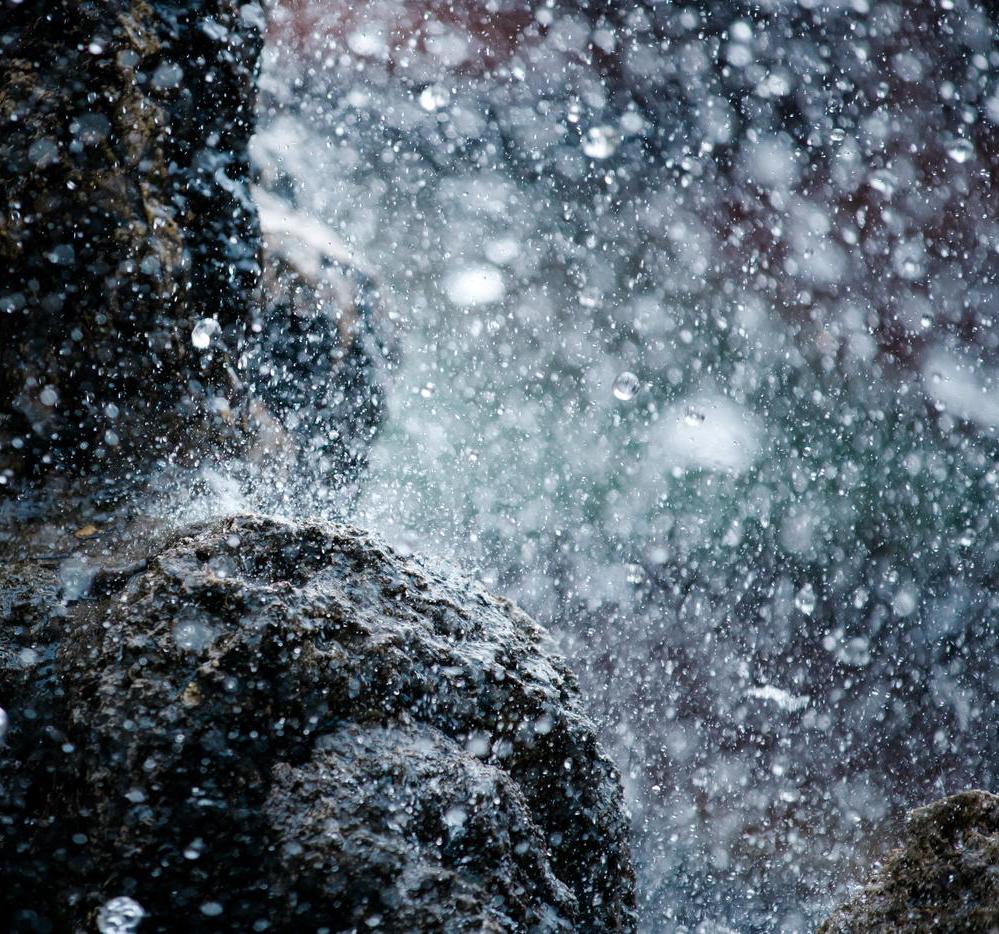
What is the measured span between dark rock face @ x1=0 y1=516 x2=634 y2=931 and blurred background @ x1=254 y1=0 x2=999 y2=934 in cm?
317

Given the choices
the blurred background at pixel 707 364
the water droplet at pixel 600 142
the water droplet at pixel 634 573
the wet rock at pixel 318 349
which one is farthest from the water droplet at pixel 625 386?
the wet rock at pixel 318 349

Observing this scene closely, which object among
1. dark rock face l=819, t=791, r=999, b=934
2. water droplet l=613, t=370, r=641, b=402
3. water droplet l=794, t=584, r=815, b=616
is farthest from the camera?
water droplet l=613, t=370, r=641, b=402

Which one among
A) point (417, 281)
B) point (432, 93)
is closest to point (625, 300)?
point (417, 281)

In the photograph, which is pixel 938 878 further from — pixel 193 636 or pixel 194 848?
pixel 193 636

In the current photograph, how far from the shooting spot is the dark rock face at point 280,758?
54.5 inches

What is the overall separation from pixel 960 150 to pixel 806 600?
4.33 meters

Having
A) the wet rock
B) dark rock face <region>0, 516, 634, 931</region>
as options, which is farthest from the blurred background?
dark rock face <region>0, 516, 634, 931</region>

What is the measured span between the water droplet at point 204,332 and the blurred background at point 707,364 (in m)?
2.03

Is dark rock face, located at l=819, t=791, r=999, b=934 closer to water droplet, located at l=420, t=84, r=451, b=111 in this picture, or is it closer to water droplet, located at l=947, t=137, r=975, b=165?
water droplet, located at l=947, t=137, r=975, b=165

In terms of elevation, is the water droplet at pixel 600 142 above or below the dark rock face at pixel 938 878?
above

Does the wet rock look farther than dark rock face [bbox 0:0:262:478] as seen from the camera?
Yes

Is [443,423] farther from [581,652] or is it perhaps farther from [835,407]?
[835,407]

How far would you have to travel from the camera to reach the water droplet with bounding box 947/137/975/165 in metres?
6.35

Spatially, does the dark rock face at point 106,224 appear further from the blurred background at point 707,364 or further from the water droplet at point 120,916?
the blurred background at point 707,364
